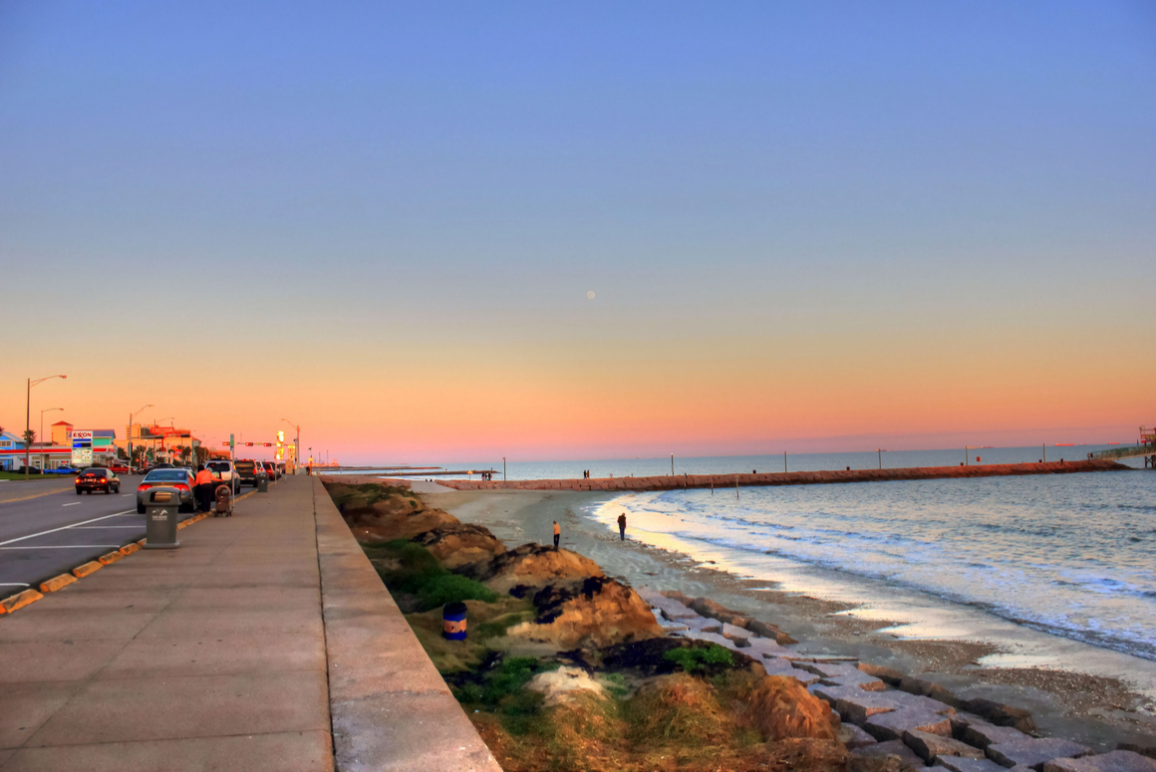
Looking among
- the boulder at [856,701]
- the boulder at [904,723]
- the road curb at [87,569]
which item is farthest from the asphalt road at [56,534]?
the boulder at [904,723]

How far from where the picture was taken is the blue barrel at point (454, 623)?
1219 cm

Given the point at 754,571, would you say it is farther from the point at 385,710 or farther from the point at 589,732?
the point at 385,710

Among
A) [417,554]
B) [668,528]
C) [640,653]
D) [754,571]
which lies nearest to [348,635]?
[640,653]

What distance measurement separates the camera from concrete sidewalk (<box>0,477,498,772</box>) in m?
5.45

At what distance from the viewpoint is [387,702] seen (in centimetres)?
669

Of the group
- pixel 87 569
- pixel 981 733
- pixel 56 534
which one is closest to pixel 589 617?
pixel 981 733

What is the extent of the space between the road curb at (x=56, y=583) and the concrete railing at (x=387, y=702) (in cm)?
460

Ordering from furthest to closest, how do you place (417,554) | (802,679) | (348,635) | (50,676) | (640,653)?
(417,554) → (802,679) → (640,653) → (348,635) → (50,676)

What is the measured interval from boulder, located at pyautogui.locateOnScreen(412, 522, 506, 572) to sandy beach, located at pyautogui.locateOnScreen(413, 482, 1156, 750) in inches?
193

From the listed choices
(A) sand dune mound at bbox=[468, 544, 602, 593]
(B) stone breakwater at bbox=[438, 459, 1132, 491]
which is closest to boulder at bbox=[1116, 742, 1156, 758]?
(A) sand dune mound at bbox=[468, 544, 602, 593]

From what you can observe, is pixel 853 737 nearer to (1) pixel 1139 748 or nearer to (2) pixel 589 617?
(1) pixel 1139 748

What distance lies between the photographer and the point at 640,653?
11766 millimetres

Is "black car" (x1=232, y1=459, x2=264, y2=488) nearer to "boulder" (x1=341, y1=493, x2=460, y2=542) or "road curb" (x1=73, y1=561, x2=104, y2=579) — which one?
"boulder" (x1=341, y1=493, x2=460, y2=542)

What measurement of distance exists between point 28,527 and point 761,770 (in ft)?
79.6
